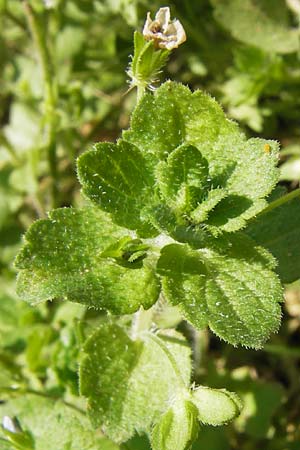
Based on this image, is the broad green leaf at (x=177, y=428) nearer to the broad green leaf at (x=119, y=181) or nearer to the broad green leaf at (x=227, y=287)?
the broad green leaf at (x=227, y=287)

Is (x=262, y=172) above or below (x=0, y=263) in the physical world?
above

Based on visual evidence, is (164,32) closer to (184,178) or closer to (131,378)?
(184,178)

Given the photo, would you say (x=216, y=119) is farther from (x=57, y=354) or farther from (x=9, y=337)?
(x=9, y=337)

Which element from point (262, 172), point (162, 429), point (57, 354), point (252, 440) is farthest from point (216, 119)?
point (252, 440)

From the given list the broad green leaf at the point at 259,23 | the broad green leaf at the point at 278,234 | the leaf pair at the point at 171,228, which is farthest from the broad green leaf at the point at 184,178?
the broad green leaf at the point at 259,23

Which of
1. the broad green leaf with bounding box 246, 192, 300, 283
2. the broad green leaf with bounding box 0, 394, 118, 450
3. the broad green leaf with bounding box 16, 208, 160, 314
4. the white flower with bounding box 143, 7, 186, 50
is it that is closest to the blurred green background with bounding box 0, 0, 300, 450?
the broad green leaf with bounding box 0, 394, 118, 450
